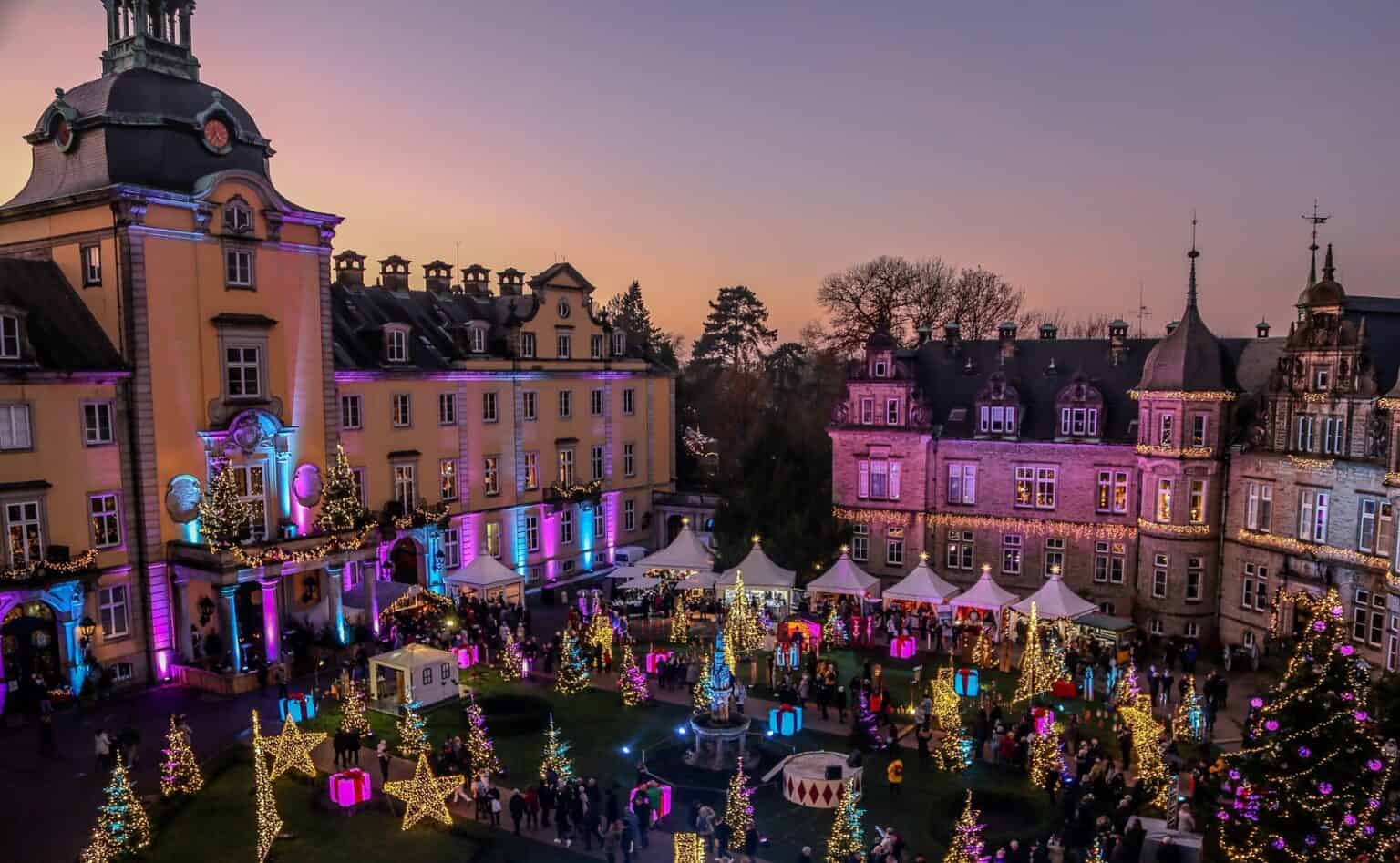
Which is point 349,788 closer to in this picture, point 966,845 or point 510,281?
point 966,845

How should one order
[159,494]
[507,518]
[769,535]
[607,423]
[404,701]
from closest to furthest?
[404,701], [159,494], [769,535], [507,518], [607,423]

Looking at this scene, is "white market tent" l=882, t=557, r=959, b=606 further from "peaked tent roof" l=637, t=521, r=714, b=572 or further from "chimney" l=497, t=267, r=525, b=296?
"chimney" l=497, t=267, r=525, b=296

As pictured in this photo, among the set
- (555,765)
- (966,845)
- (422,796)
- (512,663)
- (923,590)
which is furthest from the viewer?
(923,590)

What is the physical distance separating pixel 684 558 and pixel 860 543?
8.36 m

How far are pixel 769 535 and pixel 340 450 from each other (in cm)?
1667

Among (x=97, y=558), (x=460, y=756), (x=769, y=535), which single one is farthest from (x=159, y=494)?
(x=769, y=535)

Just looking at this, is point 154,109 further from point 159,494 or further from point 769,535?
point 769,535

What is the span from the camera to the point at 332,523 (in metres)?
34.1

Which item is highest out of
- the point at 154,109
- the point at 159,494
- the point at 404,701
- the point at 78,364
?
the point at 154,109

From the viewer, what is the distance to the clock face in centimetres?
3247

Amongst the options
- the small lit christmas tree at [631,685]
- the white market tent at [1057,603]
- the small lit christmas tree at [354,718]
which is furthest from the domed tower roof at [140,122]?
the white market tent at [1057,603]

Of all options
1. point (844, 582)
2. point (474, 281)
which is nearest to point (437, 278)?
point (474, 281)

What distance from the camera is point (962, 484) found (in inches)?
1638

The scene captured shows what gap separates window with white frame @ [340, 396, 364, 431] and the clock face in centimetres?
988
